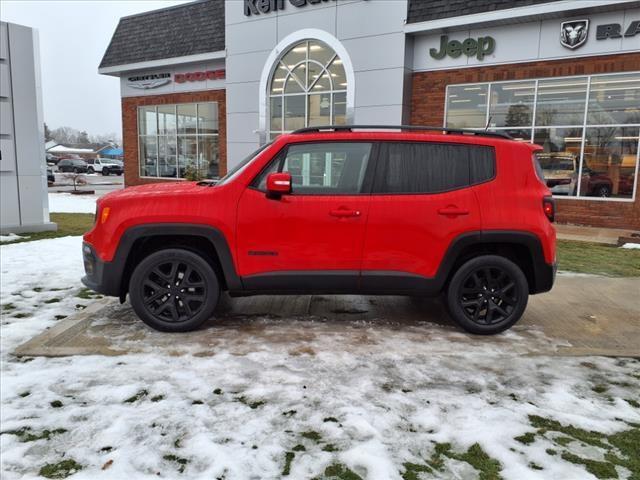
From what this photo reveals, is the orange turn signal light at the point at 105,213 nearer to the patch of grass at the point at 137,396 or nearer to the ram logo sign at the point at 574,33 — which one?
the patch of grass at the point at 137,396

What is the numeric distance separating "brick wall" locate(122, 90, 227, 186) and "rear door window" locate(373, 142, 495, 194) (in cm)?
1528

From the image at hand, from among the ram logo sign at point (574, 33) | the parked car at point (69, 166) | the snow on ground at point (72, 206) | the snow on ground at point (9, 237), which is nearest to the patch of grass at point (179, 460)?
the snow on ground at point (9, 237)

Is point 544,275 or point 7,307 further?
point 7,307

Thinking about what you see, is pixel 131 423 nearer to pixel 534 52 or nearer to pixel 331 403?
pixel 331 403

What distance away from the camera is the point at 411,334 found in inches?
186

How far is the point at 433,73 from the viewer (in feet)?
47.2

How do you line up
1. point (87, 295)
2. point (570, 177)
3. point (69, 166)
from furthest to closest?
point (69, 166) → point (570, 177) → point (87, 295)

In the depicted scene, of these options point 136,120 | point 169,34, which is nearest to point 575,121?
point 169,34

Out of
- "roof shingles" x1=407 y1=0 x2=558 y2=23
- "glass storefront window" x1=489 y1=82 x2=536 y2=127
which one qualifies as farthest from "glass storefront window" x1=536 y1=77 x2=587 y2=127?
"roof shingles" x1=407 y1=0 x2=558 y2=23

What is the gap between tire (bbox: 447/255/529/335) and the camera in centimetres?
464

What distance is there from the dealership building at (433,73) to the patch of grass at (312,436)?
40.2 feet

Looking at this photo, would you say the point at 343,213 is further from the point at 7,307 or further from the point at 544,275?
the point at 7,307

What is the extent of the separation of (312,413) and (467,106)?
42.2ft

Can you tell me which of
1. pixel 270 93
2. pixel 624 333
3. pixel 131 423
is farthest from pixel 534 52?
pixel 131 423
